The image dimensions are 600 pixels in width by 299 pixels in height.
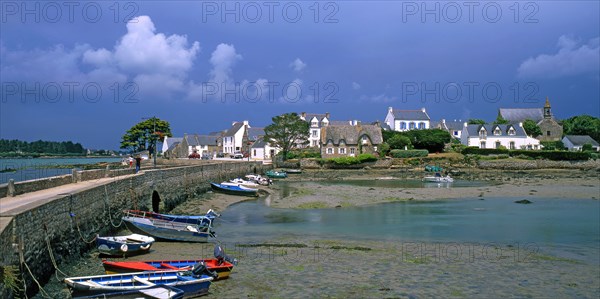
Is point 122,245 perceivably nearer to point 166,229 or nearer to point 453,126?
point 166,229

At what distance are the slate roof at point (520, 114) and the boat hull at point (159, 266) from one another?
105461 millimetres

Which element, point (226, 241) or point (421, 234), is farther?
point (421, 234)

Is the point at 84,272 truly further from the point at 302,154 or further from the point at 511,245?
the point at 302,154

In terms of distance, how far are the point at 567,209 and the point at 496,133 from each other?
199 ft

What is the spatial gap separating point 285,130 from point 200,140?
3009 centimetres

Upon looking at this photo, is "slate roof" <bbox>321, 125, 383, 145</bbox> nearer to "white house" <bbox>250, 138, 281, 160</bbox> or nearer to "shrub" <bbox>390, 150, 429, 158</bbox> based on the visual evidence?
"shrub" <bbox>390, 150, 429, 158</bbox>

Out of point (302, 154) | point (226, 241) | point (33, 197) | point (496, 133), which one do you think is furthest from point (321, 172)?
point (33, 197)

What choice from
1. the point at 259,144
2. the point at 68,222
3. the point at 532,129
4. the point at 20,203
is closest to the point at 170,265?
the point at 68,222

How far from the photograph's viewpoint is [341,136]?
284ft

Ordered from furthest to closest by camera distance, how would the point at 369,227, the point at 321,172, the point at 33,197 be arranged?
the point at 321,172 → the point at 369,227 → the point at 33,197

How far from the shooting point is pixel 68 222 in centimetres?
1597

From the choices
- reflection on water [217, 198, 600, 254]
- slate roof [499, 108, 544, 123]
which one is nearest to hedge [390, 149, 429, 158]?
slate roof [499, 108, 544, 123]

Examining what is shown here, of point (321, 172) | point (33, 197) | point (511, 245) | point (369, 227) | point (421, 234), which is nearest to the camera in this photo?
point (33, 197)

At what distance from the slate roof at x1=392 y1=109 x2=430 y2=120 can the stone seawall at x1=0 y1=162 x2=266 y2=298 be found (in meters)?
83.3
